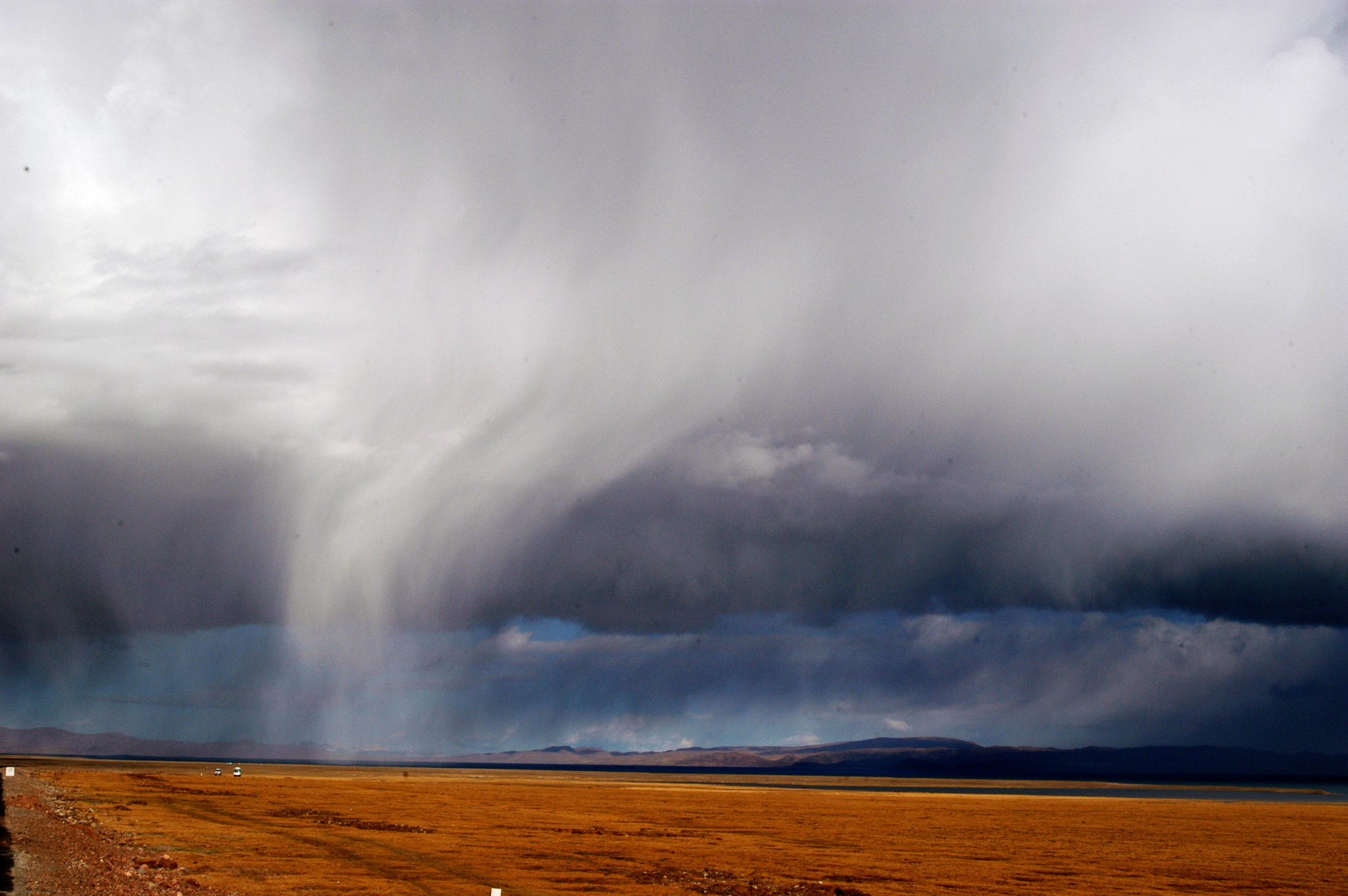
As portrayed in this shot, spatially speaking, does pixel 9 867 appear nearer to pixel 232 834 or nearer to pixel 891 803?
pixel 232 834

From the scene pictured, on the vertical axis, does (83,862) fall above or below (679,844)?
above

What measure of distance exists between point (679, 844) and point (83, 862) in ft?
93.8

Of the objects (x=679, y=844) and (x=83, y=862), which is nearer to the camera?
(x=83, y=862)

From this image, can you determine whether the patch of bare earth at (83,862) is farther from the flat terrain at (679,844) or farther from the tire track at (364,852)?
the tire track at (364,852)

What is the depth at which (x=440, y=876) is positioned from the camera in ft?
122

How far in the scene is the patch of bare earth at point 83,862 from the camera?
27938mm

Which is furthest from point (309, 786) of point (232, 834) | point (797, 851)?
point (797, 851)

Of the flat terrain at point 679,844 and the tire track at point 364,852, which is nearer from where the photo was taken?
the tire track at point 364,852

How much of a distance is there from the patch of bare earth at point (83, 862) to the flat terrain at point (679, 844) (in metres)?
1.08

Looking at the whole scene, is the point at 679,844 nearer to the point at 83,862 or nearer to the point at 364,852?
the point at 364,852

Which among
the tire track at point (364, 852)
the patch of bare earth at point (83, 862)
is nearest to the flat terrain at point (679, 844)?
the tire track at point (364, 852)

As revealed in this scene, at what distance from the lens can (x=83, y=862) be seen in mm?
33000

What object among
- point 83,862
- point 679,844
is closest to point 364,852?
point 83,862

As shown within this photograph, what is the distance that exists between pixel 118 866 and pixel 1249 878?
149 feet
